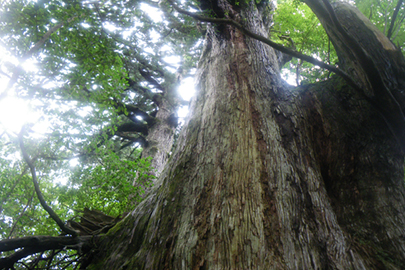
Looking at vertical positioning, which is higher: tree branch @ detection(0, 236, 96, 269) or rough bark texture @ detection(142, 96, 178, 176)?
rough bark texture @ detection(142, 96, 178, 176)

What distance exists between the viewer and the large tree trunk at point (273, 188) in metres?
1.41

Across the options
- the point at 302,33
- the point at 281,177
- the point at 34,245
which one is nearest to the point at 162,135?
the point at 302,33

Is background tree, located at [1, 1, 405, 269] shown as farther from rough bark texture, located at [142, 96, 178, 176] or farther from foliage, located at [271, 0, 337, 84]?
rough bark texture, located at [142, 96, 178, 176]

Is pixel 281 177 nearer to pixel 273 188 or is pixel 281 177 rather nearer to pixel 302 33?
pixel 273 188

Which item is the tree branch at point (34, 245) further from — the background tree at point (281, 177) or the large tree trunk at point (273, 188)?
the large tree trunk at point (273, 188)

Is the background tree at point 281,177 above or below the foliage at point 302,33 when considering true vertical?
below

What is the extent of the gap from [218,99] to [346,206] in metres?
1.55

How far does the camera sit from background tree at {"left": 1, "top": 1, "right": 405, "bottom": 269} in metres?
1.43

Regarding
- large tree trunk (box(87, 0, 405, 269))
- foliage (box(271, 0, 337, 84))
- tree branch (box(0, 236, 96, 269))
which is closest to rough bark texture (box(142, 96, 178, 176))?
tree branch (box(0, 236, 96, 269))

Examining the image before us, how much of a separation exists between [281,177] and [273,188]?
137mm

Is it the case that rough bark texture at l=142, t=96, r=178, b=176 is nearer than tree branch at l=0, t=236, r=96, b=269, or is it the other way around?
tree branch at l=0, t=236, r=96, b=269

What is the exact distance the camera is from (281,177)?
1725mm

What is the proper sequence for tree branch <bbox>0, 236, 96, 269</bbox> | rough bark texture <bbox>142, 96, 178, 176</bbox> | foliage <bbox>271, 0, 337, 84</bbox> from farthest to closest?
rough bark texture <bbox>142, 96, 178, 176</bbox> < foliage <bbox>271, 0, 337, 84</bbox> < tree branch <bbox>0, 236, 96, 269</bbox>

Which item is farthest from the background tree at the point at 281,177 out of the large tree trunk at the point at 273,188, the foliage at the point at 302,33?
the foliage at the point at 302,33
